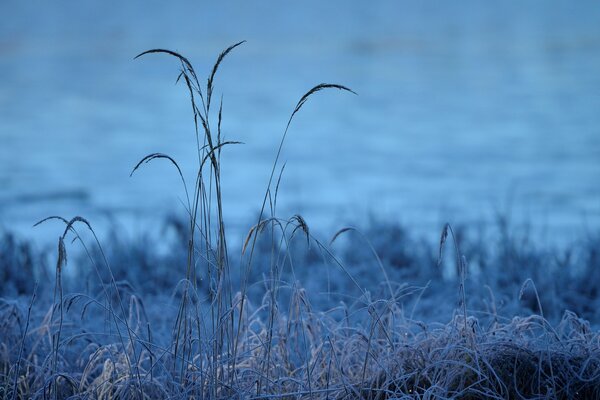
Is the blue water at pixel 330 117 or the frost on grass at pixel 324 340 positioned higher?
the blue water at pixel 330 117

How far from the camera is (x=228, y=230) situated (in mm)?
6672

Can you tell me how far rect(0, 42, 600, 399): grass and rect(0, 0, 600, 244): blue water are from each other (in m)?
0.71

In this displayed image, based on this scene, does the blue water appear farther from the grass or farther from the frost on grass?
the frost on grass

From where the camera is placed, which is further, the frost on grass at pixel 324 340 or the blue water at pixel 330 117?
the blue water at pixel 330 117

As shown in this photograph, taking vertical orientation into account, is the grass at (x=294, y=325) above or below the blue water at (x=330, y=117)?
below

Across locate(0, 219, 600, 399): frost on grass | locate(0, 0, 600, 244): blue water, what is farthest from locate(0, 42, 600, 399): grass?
locate(0, 0, 600, 244): blue water

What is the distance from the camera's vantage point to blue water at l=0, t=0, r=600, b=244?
760cm

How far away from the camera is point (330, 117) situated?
445 inches

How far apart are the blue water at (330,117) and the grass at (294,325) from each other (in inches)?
28.0

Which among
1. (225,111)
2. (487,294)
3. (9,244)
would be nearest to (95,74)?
(225,111)

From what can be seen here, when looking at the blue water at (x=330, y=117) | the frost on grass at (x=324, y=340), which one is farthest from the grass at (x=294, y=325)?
the blue water at (x=330, y=117)

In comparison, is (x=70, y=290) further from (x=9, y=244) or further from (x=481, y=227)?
(x=481, y=227)

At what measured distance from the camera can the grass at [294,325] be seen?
275 cm

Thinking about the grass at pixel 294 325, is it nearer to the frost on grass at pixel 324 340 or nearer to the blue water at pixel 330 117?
the frost on grass at pixel 324 340
